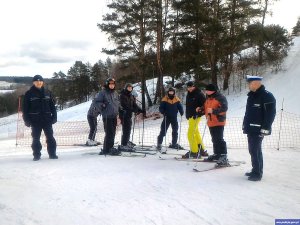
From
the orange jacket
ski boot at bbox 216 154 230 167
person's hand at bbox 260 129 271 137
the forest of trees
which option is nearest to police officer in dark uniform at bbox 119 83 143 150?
the orange jacket

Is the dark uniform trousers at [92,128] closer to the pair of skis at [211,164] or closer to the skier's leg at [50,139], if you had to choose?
Result: the skier's leg at [50,139]

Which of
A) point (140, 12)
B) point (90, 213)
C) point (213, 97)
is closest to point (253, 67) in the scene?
point (140, 12)

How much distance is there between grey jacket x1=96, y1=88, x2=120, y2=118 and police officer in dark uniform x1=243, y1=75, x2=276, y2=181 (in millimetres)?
3266

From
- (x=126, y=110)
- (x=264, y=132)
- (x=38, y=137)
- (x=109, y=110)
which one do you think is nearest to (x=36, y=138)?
(x=38, y=137)

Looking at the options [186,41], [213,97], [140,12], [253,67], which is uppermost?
[140,12]

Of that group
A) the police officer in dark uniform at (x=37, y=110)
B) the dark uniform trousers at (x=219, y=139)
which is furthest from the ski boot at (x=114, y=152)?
the dark uniform trousers at (x=219, y=139)

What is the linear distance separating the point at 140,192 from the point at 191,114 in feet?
9.63

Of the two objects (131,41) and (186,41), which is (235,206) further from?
(131,41)

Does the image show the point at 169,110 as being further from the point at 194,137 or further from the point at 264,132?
the point at 264,132

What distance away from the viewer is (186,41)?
21.1m

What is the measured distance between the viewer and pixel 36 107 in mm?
6871

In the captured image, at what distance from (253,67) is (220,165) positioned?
18.1m

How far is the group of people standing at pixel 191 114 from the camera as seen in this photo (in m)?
5.20

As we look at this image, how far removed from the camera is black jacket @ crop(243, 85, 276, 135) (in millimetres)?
5059
